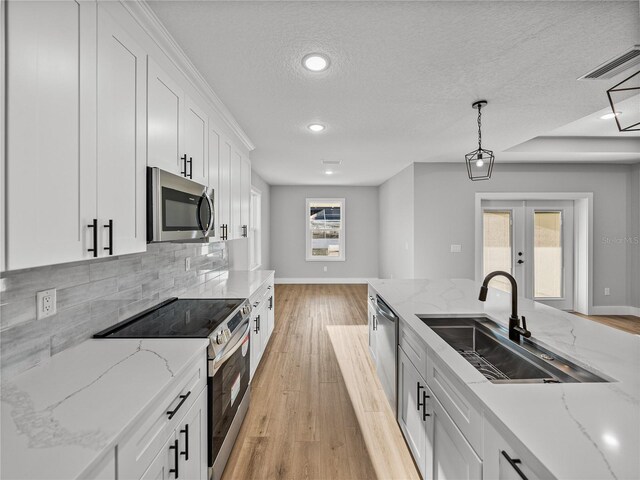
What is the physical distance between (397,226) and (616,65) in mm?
4158

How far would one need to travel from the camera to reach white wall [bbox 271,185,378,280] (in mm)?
7672

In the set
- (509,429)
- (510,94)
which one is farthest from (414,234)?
(509,429)

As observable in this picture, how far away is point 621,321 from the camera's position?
15.6 ft

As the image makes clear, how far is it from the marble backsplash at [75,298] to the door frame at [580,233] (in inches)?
183

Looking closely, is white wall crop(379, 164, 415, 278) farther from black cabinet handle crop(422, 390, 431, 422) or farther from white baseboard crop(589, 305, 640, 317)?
black cabinet handle crop(422, 390, 431, 422)

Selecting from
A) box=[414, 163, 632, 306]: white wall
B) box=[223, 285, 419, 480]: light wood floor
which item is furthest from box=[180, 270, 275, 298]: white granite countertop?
box=[414, 163, 632, 306]: white wall

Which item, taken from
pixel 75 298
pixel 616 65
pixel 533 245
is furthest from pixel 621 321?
pixel 75 298

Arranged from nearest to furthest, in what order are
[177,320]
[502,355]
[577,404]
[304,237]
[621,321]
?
[577,404] → [502,355] → [177,320] → [621,321] → [304,237]

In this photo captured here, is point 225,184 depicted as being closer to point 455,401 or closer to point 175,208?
point 175,208

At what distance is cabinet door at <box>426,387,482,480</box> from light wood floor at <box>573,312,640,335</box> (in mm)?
4880

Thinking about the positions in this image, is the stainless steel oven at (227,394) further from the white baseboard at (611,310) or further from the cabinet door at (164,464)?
the white baseboard at (611,310)

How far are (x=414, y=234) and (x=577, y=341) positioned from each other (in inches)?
142

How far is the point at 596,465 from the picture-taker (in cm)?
69

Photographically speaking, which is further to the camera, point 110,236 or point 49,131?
point 110,236
